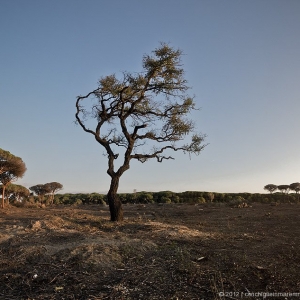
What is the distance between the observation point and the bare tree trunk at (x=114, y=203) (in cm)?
1277

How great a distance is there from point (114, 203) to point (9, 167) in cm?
1994

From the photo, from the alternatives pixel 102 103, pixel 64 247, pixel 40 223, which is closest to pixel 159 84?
pixel 102 103

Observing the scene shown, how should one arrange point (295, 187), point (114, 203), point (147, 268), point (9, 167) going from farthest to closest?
point (295, 187)
point (9, 167)
point (114, 203)
point (147, 268)

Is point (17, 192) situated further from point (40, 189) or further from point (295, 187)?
point (295, 187)

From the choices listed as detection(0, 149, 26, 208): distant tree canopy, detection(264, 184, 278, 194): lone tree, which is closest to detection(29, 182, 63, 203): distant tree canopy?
detection(0, 149, 26, 208): distant tree canopy

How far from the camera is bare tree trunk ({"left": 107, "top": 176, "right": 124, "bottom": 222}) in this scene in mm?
12766

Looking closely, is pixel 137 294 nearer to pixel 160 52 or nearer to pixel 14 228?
pixel 14 228

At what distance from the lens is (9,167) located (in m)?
28.8

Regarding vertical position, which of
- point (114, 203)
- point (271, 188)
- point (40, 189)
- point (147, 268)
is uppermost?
point (271, 188)

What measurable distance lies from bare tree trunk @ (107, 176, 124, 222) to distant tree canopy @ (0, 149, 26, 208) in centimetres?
1905

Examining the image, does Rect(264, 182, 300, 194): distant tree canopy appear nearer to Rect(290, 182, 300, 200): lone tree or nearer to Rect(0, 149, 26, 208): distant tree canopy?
Rect(290, 182, 300, 200): lone tree

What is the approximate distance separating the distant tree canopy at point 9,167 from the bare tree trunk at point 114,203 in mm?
19050

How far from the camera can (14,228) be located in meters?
Answer: 9.83

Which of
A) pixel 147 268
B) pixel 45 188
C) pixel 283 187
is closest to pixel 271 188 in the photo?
pixel 283 187
